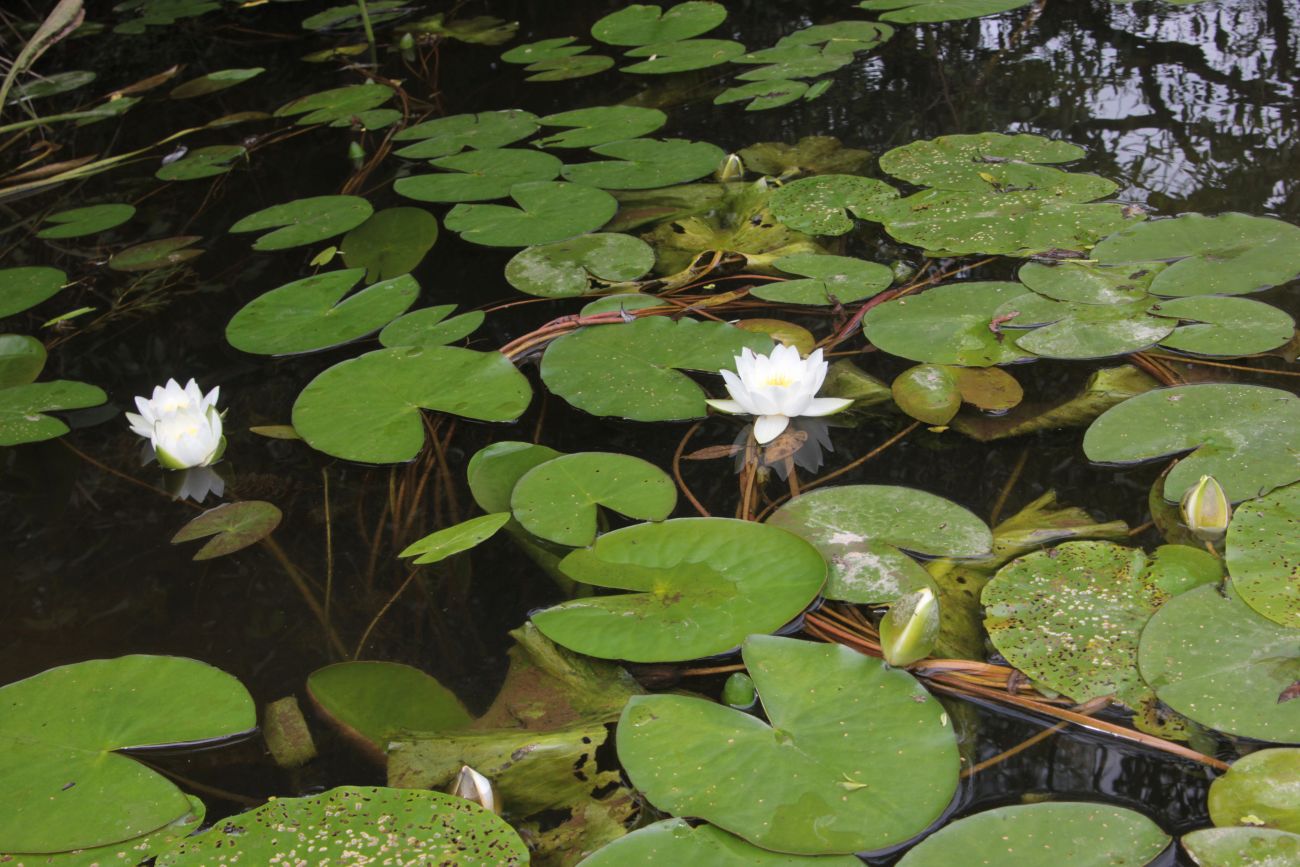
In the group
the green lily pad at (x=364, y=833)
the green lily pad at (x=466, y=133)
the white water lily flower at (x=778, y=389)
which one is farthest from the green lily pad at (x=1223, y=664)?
the green lily pad at (x=466, y=133)

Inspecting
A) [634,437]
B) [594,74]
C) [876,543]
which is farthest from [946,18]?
[876,543]

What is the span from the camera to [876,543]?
4.66 feet

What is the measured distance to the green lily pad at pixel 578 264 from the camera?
7.27 feet

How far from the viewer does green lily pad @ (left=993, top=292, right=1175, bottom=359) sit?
177cm

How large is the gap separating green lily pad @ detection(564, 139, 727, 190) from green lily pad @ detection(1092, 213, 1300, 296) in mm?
1097

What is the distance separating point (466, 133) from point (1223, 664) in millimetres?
2664

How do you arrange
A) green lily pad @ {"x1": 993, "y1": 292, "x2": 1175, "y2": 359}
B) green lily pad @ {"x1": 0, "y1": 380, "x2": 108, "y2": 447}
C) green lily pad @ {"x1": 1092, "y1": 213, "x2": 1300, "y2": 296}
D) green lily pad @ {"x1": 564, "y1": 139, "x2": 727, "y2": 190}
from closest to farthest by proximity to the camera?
green lily pad @ {"x1": 993, "y1": 292, "x2": 1175, "y2": 359}, green lily pad @ {"x1": 1092, "y1": 213, "x2": 1300, "y2": 296}, green lily pad @ {"x1": 0, "y1": 380, "x2": 108, "y2": 447}, green lily pad @ {"x1": 564, "y1": 139, "x2": 727, "y2": 190}

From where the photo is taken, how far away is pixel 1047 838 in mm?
988

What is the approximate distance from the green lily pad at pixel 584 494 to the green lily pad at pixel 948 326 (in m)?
0.57

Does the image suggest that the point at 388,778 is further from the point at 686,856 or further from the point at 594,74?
the point at 594,74

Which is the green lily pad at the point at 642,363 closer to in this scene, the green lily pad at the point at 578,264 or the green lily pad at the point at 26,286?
the green lily pad at the point at 578,264

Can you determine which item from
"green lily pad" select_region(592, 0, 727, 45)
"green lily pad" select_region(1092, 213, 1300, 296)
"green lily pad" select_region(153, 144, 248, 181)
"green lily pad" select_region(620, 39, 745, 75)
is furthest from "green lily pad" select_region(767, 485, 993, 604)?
"green lily pad" select_region(592, 0, 727, 45)

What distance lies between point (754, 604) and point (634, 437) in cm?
53

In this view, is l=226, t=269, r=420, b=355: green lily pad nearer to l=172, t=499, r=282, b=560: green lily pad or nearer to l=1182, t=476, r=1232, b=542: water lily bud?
l=172, t=499, r=282, b=560: green lily pad
